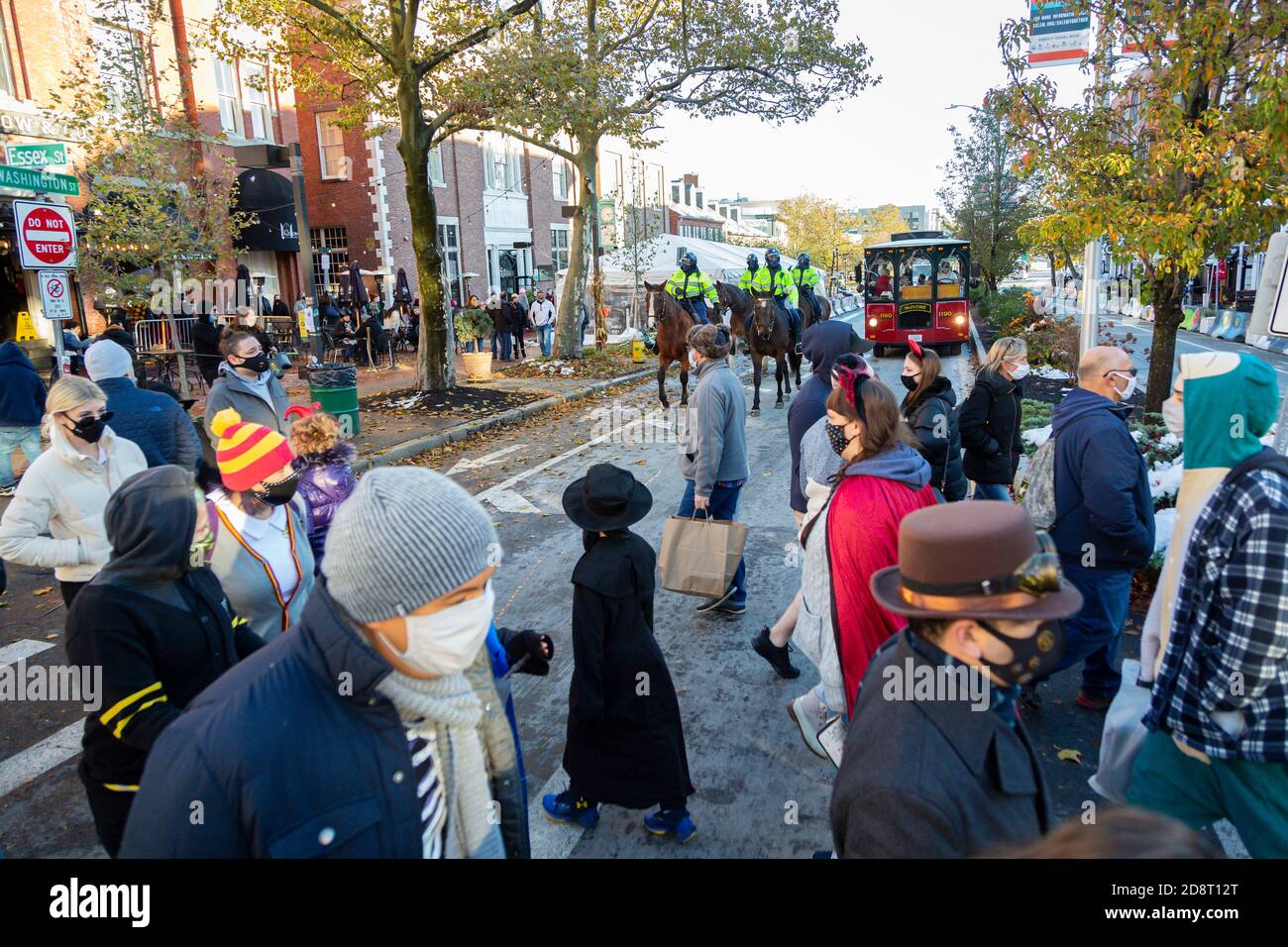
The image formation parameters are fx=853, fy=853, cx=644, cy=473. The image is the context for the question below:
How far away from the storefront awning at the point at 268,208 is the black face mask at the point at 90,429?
2005 cm

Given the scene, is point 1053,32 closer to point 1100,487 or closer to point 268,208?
point 1100,487

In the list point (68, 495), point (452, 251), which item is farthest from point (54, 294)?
point (452, 251)

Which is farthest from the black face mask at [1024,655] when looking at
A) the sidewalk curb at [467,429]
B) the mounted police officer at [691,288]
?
the mounted police officer at [691,288]

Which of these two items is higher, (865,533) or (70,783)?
(865,533)

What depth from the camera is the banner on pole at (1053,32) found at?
29.1ft

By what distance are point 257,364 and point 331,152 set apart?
26132mm

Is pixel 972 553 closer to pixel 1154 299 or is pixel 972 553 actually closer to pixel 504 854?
pixel 504 854

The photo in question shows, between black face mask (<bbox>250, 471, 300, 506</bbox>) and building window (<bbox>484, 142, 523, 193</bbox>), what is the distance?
3514 centimetres

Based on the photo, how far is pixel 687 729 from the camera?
4684mm

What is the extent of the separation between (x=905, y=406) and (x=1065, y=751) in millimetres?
2343

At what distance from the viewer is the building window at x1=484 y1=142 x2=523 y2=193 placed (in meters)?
36.4

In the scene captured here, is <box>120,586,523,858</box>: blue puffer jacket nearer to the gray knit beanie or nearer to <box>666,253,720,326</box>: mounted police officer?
the gray knit beanie
